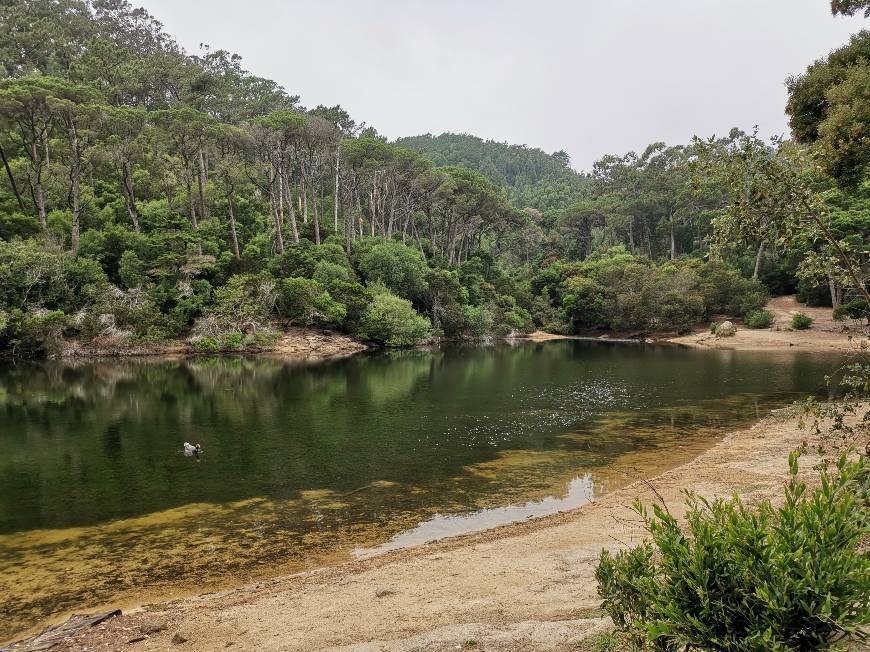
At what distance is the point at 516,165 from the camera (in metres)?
161

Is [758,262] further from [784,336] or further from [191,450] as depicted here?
[191,450]

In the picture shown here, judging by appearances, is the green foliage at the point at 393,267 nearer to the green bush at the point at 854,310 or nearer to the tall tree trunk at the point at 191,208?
the tall tree trunk at the point at 191,208

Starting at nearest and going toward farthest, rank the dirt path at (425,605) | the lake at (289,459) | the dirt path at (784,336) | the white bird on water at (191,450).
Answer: the dirt path at (425,605), the lake at (289,459), the white bird on water at (191,450), the dirt path at (784,336)

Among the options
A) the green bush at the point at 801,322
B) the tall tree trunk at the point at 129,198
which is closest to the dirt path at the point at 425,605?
the tall tree trunk at the point at 129,198

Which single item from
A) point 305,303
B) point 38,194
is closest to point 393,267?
point 305,303

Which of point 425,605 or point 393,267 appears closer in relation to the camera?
point 425,605

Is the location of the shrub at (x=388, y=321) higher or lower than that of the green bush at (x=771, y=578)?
higher

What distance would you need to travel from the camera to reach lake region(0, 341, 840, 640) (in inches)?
404

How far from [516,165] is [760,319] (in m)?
115

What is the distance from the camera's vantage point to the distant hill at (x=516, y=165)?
125875mm

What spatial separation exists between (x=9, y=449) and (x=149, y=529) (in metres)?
9.92

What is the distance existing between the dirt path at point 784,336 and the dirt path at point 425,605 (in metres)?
46.8

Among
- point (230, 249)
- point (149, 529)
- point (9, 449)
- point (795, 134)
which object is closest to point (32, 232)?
point (230, 249)

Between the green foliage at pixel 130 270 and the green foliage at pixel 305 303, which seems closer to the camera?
the green foliage at pixel 130 270
